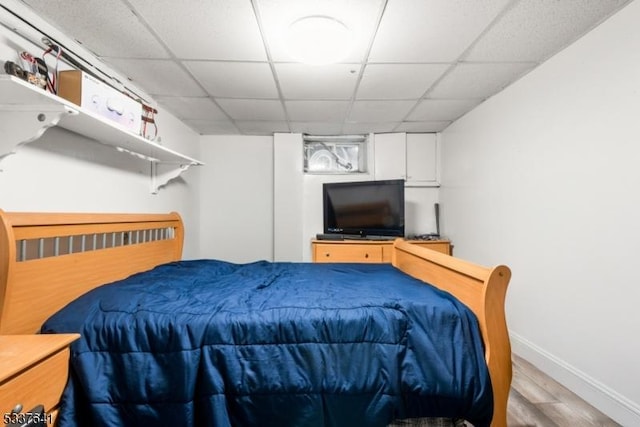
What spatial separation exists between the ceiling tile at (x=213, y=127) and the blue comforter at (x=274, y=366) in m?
2.45

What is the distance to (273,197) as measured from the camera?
3633mm

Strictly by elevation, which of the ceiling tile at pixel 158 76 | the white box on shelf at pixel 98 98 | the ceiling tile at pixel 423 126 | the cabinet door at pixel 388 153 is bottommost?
the white box on shelf at pixel 98 98

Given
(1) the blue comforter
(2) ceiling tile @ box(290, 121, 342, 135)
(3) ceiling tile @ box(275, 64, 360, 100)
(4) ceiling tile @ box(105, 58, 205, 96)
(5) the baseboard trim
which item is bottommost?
(5) the baseboard trim

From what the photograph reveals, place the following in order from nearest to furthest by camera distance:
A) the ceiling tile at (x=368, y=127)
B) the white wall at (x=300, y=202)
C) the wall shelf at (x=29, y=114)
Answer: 1. the wall shelf at (x=29, y=114)
2. the ceiling tile at (x=368, y=127)
3. the white wall at (x=300, y=202)

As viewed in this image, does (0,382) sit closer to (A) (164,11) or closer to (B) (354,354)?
(B) (354,354)

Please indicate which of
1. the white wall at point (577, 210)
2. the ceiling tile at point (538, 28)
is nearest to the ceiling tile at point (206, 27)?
the ceiling tile at point (538, 28)

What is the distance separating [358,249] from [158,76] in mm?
2427

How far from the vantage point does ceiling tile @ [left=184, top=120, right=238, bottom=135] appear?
312 centimetres

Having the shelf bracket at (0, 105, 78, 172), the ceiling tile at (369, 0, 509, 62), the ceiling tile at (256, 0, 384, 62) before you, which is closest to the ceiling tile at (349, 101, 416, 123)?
the ceiling tile at (369, 0, 509, 62)

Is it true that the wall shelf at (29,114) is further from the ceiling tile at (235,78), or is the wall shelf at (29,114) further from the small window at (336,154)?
the small window at (336,154)

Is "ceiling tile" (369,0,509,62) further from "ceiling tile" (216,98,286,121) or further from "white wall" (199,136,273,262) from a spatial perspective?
"white wall" (199,136,273,262)

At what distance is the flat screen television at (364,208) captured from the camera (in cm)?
316

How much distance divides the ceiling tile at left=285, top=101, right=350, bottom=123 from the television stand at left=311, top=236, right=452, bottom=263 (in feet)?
4.50

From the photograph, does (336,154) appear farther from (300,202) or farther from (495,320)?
(495,320)
